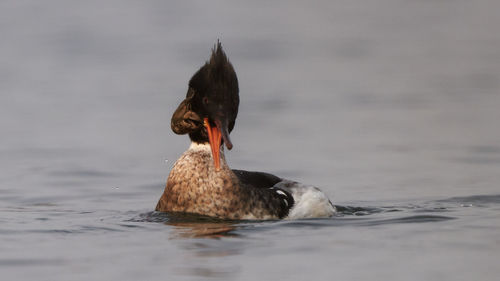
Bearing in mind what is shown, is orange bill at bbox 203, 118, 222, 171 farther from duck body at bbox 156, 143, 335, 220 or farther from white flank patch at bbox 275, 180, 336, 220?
white flank patch at bbox 275, 180, 336, 220

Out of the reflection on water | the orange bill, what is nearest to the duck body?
the orange bill

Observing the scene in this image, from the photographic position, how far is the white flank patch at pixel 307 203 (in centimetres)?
1323

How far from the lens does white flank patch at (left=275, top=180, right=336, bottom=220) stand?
1323 cm

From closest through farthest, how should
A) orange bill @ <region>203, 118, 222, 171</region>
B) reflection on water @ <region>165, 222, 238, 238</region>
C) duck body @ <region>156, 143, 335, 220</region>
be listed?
reflection on water @ <region>165, 222, 238, 238</region> < duck body @ <region>156, 143, 335, 220</region> < orange bill @ <region>203, 118, 222, 171</region>

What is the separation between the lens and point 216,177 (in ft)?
43.4

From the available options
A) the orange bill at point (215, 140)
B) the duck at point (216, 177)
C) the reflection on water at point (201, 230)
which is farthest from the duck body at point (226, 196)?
the reflection on water at point (201, 230)

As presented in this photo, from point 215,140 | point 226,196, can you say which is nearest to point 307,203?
point 226,196

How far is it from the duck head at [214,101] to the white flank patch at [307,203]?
0.81 meters

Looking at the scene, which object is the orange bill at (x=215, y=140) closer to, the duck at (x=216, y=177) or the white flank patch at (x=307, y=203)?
the duck at (x=216, y=177)

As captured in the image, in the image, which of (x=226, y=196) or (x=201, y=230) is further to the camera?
(x=226, y=196)

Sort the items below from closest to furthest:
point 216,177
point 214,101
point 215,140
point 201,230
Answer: point 201,230 → point 214,101 → point 216,177 → point 215,140

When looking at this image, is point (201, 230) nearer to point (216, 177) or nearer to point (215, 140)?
point (216, 177)

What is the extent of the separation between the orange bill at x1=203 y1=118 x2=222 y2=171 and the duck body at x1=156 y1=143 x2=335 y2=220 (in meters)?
0.12

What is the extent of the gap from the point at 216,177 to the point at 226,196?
24cm
